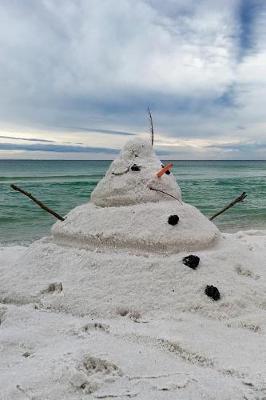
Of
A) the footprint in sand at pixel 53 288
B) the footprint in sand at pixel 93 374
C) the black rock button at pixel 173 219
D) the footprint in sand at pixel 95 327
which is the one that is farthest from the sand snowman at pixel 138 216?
the footprint in sand at pixel 93 374

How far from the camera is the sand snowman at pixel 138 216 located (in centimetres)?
454

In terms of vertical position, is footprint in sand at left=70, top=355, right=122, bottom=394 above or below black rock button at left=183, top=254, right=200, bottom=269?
below

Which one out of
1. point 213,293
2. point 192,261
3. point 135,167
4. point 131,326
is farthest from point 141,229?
point 131,326

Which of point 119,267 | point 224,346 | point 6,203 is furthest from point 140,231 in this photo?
point 6,203

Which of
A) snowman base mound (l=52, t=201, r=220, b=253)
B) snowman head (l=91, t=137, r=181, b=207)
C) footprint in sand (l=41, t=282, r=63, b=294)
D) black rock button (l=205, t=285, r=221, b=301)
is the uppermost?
snowman head (l=91, t=137, r=181, b=207)

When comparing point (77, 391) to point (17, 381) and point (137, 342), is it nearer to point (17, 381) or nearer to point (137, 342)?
point (17, 381)

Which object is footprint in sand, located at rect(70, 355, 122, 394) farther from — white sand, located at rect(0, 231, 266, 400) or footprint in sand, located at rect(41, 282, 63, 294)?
footprint in sand, located at rect(41, 282, 63, 294)

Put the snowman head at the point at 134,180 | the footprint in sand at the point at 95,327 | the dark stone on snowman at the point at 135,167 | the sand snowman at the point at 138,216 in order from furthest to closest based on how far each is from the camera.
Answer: the dark stone on snowman at the point at 135,167 < the snowman head at the point at 134,180 < the sand snowman at the point at 138,216 < the footprint in sand at the point at 95,327

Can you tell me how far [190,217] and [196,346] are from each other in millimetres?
1632

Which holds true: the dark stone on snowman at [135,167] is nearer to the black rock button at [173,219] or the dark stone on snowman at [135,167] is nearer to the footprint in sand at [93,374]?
the black rock button at [173,219]

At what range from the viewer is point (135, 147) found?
5.19 m

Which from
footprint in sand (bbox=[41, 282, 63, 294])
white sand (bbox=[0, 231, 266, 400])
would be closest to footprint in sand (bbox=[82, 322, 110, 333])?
white sand (bbox=[0, 231, 266, 400])

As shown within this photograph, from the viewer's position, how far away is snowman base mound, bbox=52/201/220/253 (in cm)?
451

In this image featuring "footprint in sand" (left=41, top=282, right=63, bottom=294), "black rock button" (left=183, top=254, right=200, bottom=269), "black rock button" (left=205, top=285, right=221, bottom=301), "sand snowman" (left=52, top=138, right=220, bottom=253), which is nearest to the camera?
"black rock button" (left=205, top=285, right=221, bottom=301)
